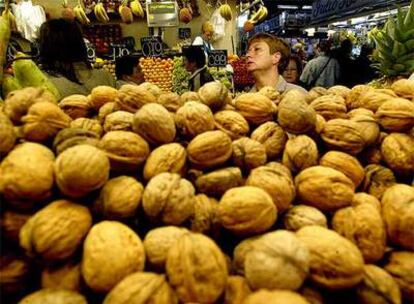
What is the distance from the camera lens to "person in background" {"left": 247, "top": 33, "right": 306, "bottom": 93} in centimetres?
354

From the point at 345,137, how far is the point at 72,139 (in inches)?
38.7

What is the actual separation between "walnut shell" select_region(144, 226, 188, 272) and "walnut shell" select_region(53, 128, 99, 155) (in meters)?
0.39

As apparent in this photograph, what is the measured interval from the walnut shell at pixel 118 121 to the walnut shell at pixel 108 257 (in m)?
0.43

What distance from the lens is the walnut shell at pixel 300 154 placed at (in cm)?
130

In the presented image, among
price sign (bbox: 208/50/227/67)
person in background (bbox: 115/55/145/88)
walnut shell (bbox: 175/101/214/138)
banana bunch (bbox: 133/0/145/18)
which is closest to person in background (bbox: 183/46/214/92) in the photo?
price sign (bbox: 208/50/227/67)

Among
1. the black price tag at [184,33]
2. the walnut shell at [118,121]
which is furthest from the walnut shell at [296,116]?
the black price tag at [184,33]

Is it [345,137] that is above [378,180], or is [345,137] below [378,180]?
above

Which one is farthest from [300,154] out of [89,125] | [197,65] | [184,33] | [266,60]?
[184,33]

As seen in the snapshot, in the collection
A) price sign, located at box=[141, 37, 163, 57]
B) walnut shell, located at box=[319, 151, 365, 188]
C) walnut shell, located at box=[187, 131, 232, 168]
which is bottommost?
walnut shell, located at box=[319, 151, 365, 188]

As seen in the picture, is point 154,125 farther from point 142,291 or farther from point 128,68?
point 128,68

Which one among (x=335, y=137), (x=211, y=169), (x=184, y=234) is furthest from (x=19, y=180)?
(x=335, y=137)

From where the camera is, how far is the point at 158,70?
556 cm

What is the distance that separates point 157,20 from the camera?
583cm

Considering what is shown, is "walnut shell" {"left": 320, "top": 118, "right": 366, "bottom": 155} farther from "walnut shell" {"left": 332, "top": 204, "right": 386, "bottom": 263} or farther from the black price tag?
the black price tag
